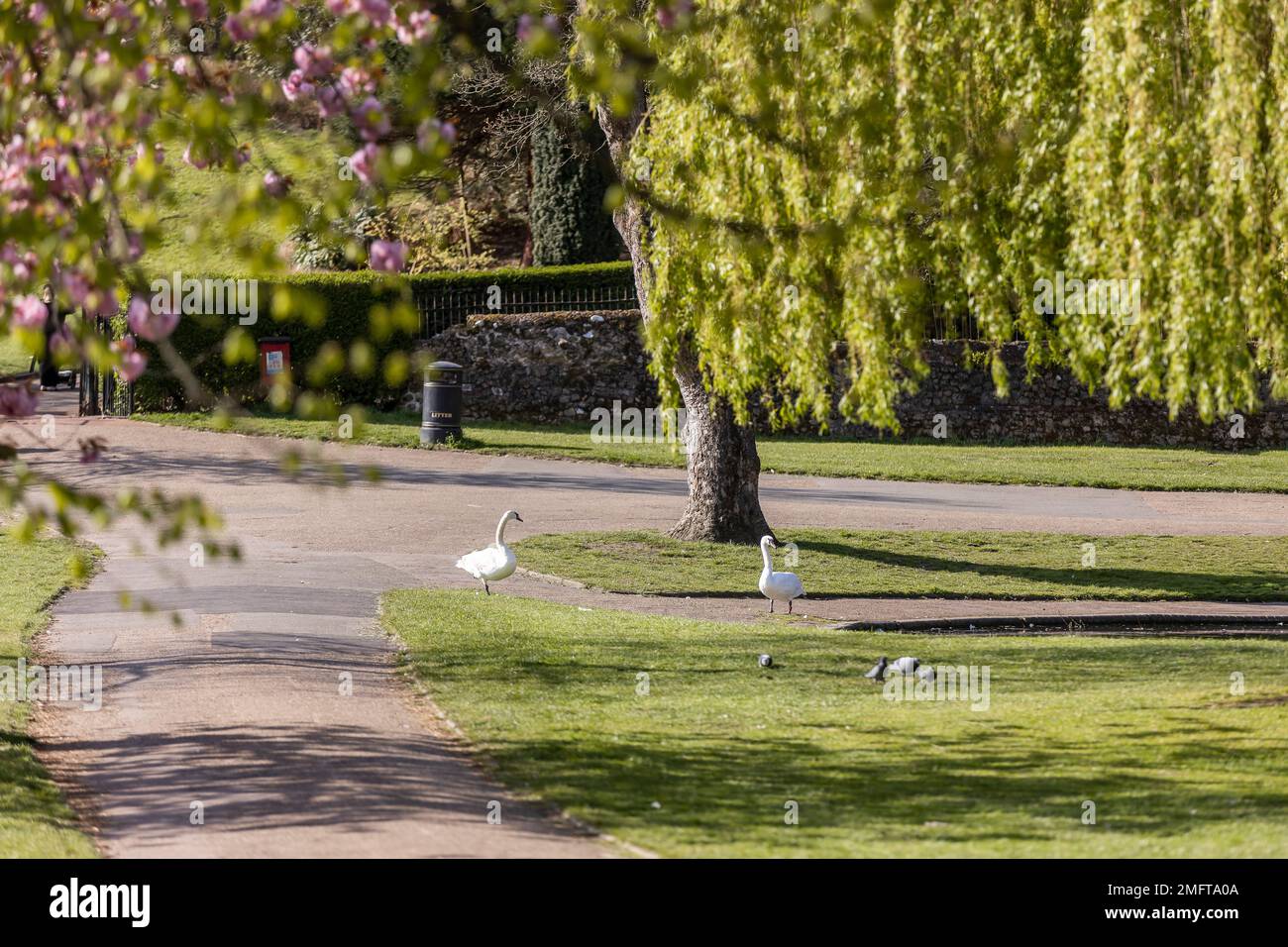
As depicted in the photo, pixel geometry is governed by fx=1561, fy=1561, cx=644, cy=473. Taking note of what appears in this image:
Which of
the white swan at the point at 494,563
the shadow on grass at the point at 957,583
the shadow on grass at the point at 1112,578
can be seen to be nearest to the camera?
the white swan at the point at 494,563

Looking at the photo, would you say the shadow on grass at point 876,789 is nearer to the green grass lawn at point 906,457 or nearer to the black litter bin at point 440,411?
the green grass lawn at point 906,457

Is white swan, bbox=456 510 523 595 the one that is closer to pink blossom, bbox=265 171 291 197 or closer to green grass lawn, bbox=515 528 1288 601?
green grass lawn, bbox=515 528 1288 601

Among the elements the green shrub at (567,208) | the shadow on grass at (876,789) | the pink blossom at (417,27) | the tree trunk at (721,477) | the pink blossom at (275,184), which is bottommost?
the shadow on grass at (876,789)

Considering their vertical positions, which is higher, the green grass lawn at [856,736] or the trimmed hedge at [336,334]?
the trimmed hedge at [336,334]

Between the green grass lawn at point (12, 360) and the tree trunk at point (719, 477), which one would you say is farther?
the green grass lawn at point (12, 360)

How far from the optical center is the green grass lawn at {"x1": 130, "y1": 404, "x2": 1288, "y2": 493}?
89.8 feet

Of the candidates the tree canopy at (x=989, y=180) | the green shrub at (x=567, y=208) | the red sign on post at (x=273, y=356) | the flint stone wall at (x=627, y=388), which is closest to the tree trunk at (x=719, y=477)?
the tree canopy at (x=989, y=180)

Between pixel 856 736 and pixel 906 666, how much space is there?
2203 mm

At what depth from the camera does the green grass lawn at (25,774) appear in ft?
25.1

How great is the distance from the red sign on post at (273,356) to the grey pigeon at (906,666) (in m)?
22.0

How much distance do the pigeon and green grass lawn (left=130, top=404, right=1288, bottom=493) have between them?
44.9 feet

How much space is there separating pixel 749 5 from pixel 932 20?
1.33m

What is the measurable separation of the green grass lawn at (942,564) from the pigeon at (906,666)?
4.90 meters

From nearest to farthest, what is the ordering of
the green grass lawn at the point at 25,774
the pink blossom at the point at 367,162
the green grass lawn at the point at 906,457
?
the pink blossom at the point at 367,162 < the green grass lawn at the point at 25,774 < the green grass lawn at the point at 906,457
